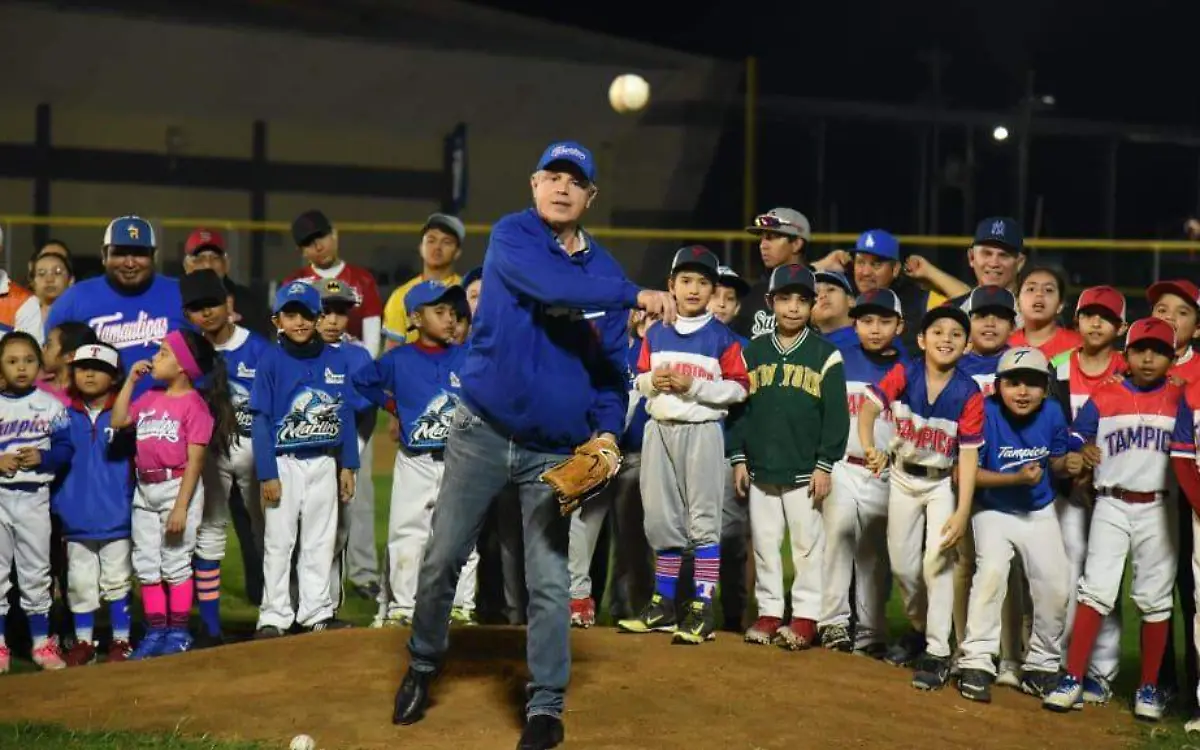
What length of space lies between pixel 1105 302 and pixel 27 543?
4818 mm

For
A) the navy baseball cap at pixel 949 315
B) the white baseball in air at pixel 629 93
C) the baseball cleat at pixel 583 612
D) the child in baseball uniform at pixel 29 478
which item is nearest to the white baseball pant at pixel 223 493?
the child in baseball uniform at pixel 29 478

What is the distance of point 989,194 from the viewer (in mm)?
33625

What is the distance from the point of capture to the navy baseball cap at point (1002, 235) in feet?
22.7

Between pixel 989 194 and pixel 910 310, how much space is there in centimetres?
2740

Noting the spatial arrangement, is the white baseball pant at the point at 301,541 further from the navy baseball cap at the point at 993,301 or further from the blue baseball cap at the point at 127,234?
the navy baseball cap at the point at 993,301

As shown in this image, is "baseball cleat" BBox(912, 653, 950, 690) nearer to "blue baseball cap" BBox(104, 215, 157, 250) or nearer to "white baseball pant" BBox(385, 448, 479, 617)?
"white baseball pant" BBox(385, 448, 479, 617)

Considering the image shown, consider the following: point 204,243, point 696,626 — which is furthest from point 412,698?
point 204,243

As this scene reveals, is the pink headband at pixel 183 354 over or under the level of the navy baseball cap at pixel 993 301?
under

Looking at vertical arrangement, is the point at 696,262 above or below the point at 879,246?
below

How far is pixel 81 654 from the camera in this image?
6.54 metres

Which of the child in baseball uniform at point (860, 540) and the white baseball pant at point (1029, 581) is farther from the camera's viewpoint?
the child in baseball uniform at point (860, 540)

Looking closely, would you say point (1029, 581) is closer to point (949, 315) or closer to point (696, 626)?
point (949, 315)

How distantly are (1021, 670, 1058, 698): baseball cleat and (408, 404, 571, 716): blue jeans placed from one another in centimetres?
219

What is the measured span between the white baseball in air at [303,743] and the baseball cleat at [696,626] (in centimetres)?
181
